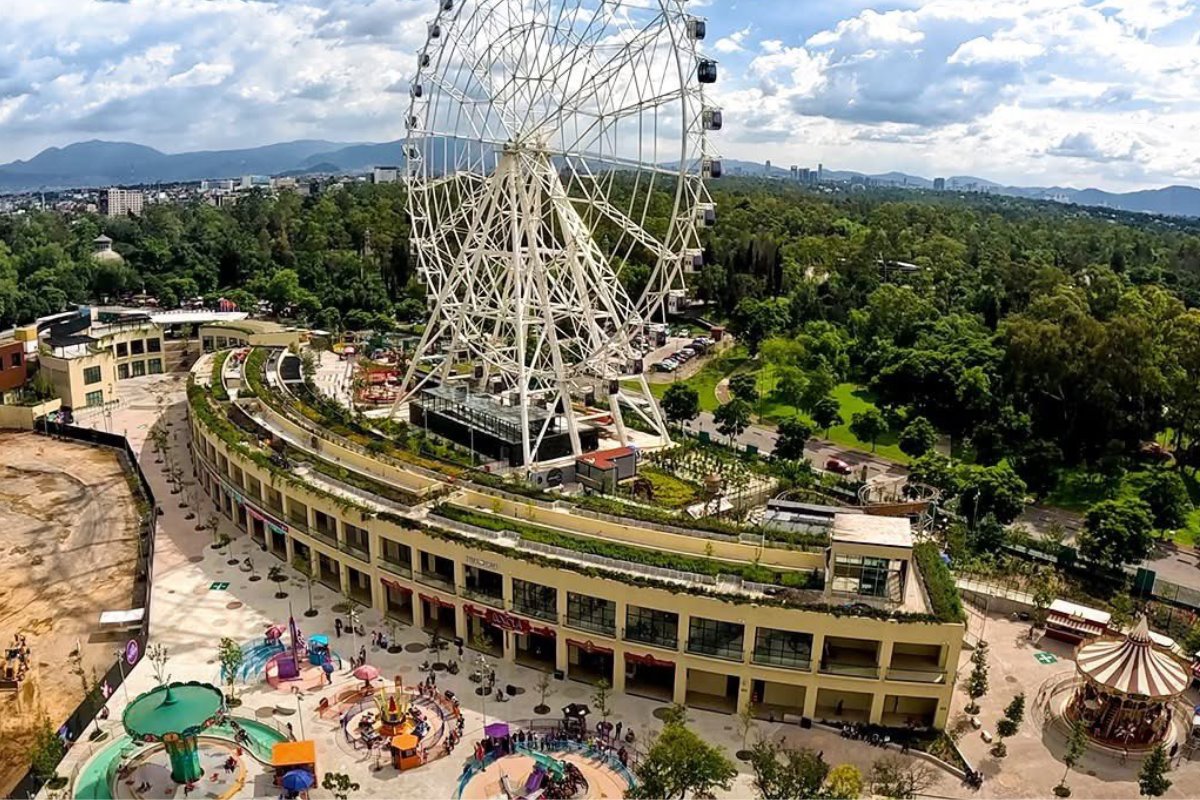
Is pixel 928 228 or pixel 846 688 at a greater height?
pixel 928 228

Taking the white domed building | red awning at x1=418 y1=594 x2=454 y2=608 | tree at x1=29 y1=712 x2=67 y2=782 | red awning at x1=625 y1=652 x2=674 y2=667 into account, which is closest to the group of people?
tree at x1=29 y1=712 x2=67 y2=782

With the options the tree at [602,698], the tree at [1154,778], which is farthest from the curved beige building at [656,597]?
the tree at [1154,778]

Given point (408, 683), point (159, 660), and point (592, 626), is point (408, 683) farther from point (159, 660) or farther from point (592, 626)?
point (159, 660)

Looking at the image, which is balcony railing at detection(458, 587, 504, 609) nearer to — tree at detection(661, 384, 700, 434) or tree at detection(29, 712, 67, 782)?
tree at detection(29, 712, 67, 782)

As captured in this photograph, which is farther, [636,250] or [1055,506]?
[636,250]

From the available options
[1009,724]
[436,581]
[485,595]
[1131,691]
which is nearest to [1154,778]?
[1131,691]

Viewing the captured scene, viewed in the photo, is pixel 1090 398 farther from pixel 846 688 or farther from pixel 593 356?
pixel 846 688

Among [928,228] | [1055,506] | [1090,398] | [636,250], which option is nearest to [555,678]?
[1055,506]

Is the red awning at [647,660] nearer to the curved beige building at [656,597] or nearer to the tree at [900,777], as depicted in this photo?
the curved beige building at [656,597]
